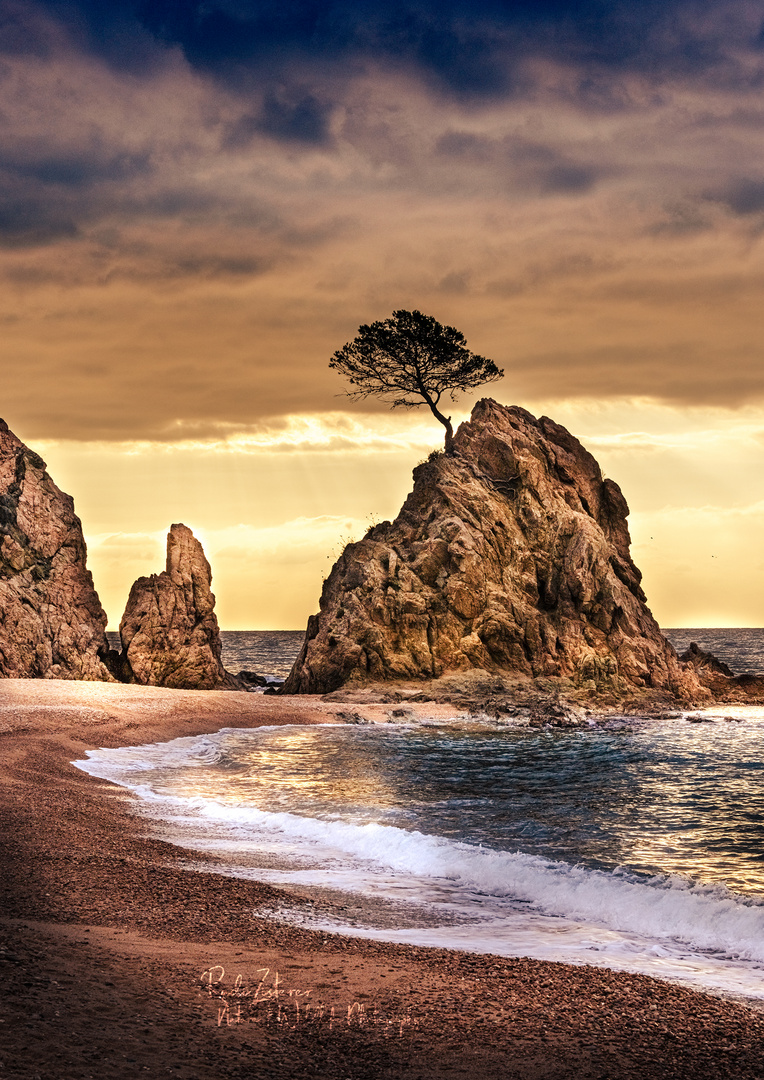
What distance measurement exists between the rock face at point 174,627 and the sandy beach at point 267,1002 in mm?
34533

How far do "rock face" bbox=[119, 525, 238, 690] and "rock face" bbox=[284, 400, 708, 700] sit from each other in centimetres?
536

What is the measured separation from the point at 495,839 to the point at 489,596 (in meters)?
31.1

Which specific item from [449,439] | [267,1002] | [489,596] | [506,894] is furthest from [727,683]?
[267,1002]

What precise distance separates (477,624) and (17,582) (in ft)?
75.0

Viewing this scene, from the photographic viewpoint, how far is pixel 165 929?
340 inches

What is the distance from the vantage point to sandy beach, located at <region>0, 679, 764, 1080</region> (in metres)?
5.57

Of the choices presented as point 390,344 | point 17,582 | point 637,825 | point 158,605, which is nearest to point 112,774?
point 637,825

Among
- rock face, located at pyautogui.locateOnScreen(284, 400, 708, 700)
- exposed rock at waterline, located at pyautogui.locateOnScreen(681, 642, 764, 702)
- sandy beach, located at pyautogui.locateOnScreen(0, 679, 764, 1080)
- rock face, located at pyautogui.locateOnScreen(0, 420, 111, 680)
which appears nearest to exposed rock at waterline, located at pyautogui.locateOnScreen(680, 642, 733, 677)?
exposed rock at waterline, located at pyautogui.locateOnScreen(681, 642, 764, 702)

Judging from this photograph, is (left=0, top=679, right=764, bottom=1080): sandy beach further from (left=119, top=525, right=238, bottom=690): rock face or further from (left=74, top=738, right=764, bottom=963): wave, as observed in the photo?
(left=119, top=525, right=238, bottom=690): rock face

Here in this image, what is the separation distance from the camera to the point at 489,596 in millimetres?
45719

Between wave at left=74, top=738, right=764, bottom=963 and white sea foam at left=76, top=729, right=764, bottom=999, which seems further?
wave at left=74, top=738, right=764, bottom=963

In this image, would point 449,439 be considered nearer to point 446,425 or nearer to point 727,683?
point 446,425

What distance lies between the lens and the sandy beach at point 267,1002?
5.57 metres

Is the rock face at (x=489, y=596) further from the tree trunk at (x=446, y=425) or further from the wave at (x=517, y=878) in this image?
the wave at (x=517, y=878)
